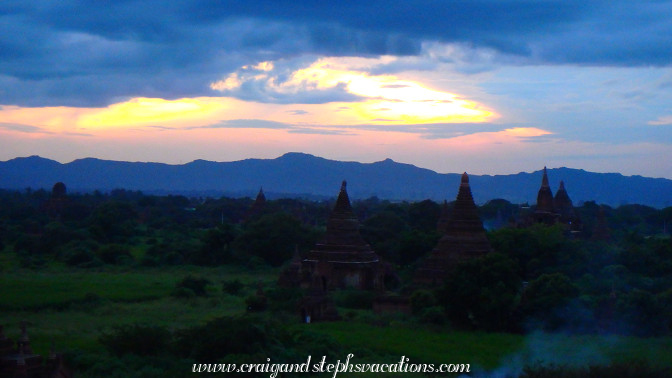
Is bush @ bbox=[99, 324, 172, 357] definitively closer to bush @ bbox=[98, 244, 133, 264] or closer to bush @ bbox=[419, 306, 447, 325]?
bush @ bbox=[419, 306, 447, 325]

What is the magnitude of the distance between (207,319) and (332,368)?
27.2 feet

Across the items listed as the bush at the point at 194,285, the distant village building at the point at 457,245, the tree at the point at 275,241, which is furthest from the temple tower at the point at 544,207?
the bush at the point at 194,285

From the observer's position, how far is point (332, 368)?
1958 centimetres

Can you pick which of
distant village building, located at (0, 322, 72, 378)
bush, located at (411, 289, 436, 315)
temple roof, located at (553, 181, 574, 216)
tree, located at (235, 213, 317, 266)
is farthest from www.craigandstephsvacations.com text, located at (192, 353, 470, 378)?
temple roof, located at (553, 181, 574, 216)

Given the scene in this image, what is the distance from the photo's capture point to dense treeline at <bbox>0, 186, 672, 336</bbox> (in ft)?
88.3

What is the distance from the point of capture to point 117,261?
48.8m

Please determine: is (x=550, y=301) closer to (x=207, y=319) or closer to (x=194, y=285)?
(x=207, y=319)

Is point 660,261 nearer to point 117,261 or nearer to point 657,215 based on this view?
point 117,261

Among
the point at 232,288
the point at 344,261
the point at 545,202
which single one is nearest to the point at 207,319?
the point at 232,288

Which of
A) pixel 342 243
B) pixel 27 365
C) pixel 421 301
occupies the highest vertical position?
pixel 342 243

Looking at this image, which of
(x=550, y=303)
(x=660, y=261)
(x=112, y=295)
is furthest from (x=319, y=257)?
(x=660, y=261)

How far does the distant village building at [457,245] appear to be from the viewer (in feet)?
110

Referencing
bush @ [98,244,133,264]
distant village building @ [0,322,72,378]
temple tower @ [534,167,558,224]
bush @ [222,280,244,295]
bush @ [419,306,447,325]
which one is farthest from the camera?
temple tower @ [534,167,558,224]

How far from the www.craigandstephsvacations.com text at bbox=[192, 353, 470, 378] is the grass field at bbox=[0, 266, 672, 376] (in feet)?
1.83
